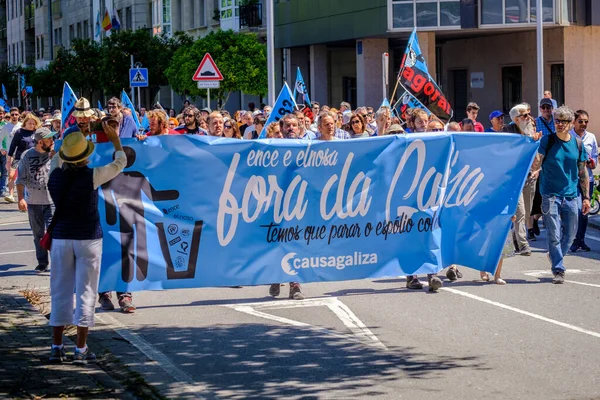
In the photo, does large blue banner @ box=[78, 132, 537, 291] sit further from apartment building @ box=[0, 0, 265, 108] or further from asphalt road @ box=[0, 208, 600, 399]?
apartment building @ box=[0, 0, 265, 108]

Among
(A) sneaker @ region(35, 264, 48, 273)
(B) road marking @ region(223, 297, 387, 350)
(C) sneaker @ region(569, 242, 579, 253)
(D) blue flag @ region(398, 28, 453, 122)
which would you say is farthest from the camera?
(D) blue flag @ region(398, 28, 453, 122)

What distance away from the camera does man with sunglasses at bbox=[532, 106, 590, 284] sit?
12440 mm

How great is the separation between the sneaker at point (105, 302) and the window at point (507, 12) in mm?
31149

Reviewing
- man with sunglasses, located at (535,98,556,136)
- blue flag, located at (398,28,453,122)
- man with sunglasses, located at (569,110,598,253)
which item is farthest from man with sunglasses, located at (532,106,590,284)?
blue flag, located at (398,28,453,122)

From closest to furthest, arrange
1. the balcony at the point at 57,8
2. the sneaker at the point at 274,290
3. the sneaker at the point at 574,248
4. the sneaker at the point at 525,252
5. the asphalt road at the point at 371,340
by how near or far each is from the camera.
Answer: the asphalt road at the point at 371,340
the sneaker at the point at 274,290
the sneaker at the point at 525,252
the sneaker at the point at 574,248
the balcony at the point at 57,8

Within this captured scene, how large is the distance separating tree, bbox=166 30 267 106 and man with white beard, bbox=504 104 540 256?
2501 cm

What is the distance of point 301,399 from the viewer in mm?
7551

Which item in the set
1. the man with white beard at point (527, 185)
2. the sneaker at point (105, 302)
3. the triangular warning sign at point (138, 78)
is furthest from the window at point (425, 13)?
the sneaker at point (105, 302)

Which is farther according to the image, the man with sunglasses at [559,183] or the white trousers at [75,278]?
the man with sunglasses at [559,183]

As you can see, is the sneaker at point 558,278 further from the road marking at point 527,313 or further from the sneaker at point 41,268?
the sneaker at point 41,268

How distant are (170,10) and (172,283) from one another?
52.2 metres

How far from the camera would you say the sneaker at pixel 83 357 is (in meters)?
8.62

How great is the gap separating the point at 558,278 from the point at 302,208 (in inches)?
133

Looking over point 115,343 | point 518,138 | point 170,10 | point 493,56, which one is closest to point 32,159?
point 115,343
